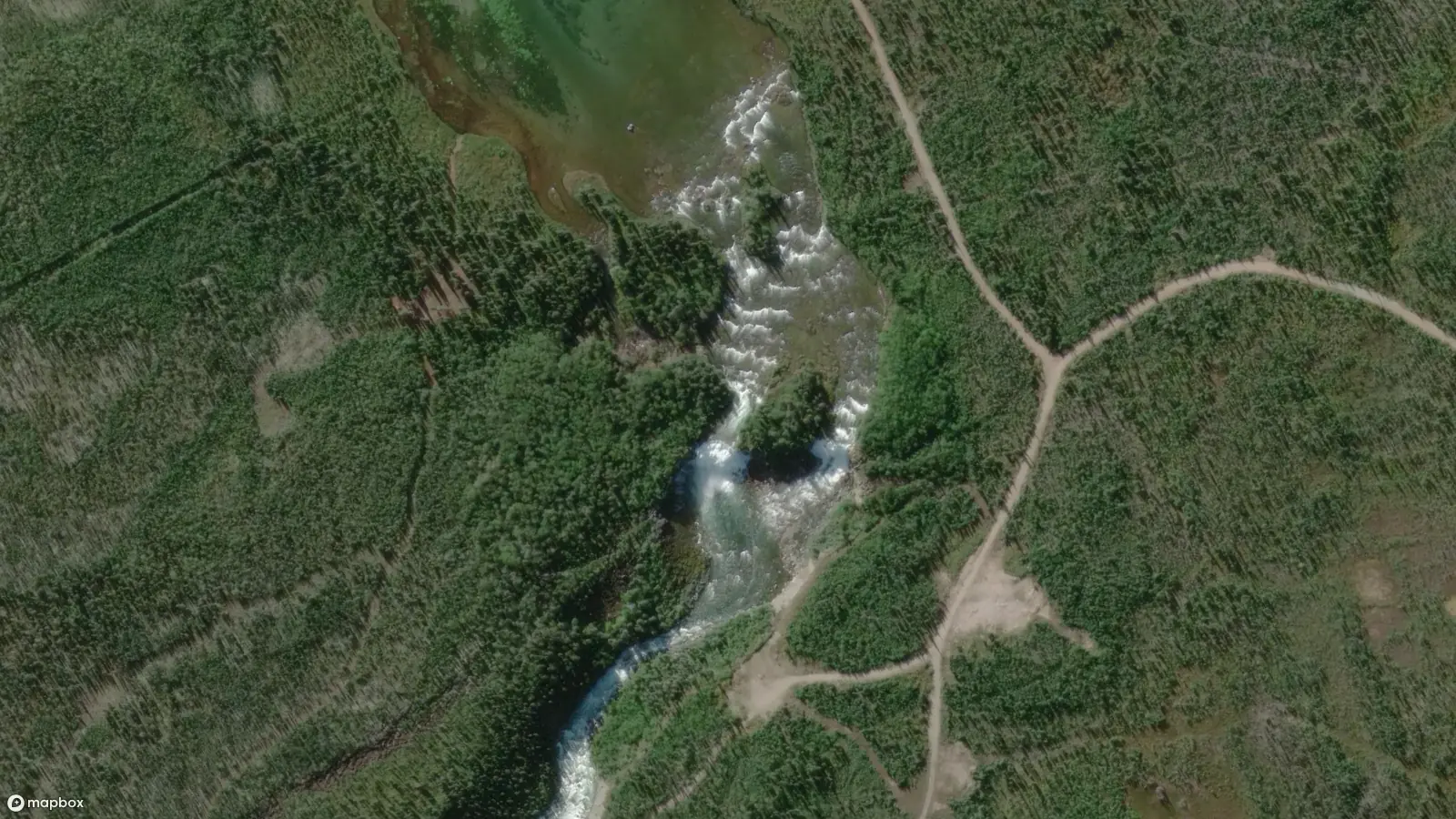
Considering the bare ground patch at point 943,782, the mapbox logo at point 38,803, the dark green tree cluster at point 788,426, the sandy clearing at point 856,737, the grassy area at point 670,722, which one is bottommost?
the bare ground patch at point 943,782

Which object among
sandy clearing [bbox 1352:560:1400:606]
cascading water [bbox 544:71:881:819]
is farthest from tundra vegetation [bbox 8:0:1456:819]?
cascading water [bbox 544:71:881:819]

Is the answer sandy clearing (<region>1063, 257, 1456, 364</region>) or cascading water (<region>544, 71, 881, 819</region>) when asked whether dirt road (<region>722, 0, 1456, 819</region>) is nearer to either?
sandy clearing (<region>1063, 257, 1456, 364</region>)

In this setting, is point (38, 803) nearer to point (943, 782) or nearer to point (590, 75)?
point (943, 782)

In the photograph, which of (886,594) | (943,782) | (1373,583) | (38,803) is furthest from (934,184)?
(38,803)

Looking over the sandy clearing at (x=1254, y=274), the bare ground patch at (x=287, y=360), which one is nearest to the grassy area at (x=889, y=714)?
the sandy clearing at (x=1254, y=274)

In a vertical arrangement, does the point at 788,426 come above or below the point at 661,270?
below

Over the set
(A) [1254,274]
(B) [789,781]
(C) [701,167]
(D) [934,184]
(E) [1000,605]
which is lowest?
(B) [789,781]

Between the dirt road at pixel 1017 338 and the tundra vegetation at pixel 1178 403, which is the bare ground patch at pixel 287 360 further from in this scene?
the tundra vegetation at pixel 1178 403
